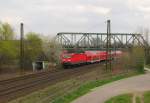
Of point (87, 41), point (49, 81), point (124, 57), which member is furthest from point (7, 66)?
point (87, 41)

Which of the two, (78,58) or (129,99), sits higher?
(78,58)

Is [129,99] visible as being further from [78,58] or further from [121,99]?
[78,58]

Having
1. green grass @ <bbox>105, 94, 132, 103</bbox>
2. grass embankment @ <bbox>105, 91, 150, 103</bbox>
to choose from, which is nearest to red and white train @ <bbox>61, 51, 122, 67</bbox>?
A: grass embankment @ <bbox>105, 91, 150, 103</bbox>

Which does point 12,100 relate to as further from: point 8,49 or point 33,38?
point 33,38

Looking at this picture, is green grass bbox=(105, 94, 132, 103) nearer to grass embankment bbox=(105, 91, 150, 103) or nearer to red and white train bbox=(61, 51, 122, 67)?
grass embankment bbox=(105, 91, 150, 103)

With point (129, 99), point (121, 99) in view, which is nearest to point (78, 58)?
point (129, 99)

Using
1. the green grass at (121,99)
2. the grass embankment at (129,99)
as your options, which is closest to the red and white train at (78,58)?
the grass embankment at (129,99)

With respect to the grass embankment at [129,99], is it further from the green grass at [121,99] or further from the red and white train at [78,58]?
the red and white train at [78,58]

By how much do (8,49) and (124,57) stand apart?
61.3 feet

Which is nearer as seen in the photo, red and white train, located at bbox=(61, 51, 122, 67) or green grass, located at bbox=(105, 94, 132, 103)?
green grass, located at bbox=(105, 94, 132, 103)

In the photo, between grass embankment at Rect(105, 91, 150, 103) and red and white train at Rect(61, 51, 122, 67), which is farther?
red and white train at Rect(61, 51, 122, 67)

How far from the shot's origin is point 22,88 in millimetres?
32781

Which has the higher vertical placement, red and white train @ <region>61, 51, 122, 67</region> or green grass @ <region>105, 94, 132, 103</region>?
red and white train @ <region>61, 51, 122, 67</region>

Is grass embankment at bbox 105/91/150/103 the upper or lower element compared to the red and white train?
lower
